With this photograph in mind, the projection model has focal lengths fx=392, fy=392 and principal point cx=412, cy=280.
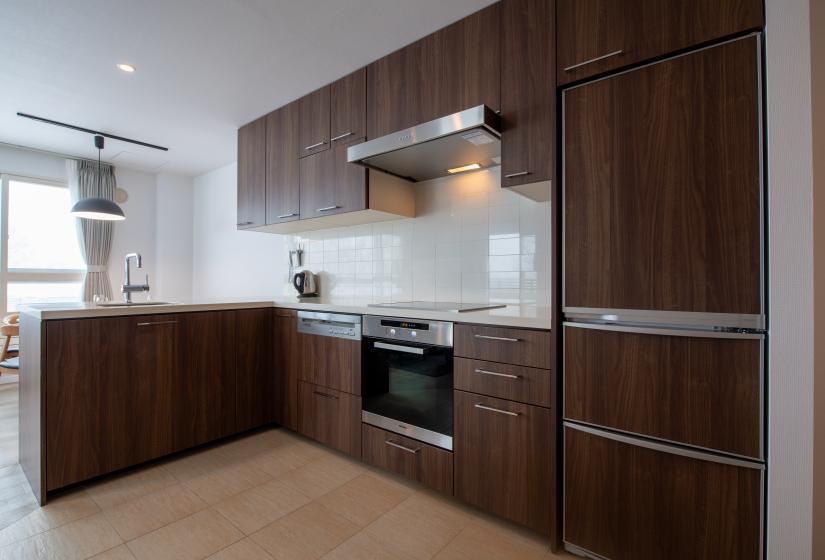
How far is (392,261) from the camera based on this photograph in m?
2.82

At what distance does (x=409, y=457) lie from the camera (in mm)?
1976

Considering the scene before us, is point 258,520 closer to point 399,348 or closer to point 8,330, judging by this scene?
point 399,348

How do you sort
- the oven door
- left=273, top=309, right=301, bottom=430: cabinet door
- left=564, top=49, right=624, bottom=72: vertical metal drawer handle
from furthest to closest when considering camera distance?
left=273, top=309, right=301, bottom=430: cabinet door, the oven door, left=564, top=49, right=624, bottom=72: vertical metal drawer handle

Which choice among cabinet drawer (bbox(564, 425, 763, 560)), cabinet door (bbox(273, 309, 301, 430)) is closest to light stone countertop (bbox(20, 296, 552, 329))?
cabinet door (bbox(273, 309, 301, 430))

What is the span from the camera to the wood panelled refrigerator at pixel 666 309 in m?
1.18

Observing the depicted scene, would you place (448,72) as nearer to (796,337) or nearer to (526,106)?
(526,106)

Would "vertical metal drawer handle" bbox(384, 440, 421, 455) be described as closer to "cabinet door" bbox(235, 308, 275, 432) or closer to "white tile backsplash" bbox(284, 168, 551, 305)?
"white tile backsplash" bbox(284, 168, 551, 305)

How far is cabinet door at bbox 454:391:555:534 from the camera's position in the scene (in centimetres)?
155

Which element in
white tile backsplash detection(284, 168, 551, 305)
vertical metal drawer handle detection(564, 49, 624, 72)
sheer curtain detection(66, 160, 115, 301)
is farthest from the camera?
sheer curtain detection(66, 160, 115, 301)

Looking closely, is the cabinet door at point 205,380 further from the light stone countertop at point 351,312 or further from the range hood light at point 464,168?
the range hood light at point 464,168

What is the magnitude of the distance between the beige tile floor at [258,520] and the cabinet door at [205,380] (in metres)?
0.22

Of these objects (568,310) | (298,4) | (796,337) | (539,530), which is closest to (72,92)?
(298,4)

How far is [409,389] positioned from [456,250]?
0.92 metres

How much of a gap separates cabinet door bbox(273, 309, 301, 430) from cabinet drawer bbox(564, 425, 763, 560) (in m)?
1.75
